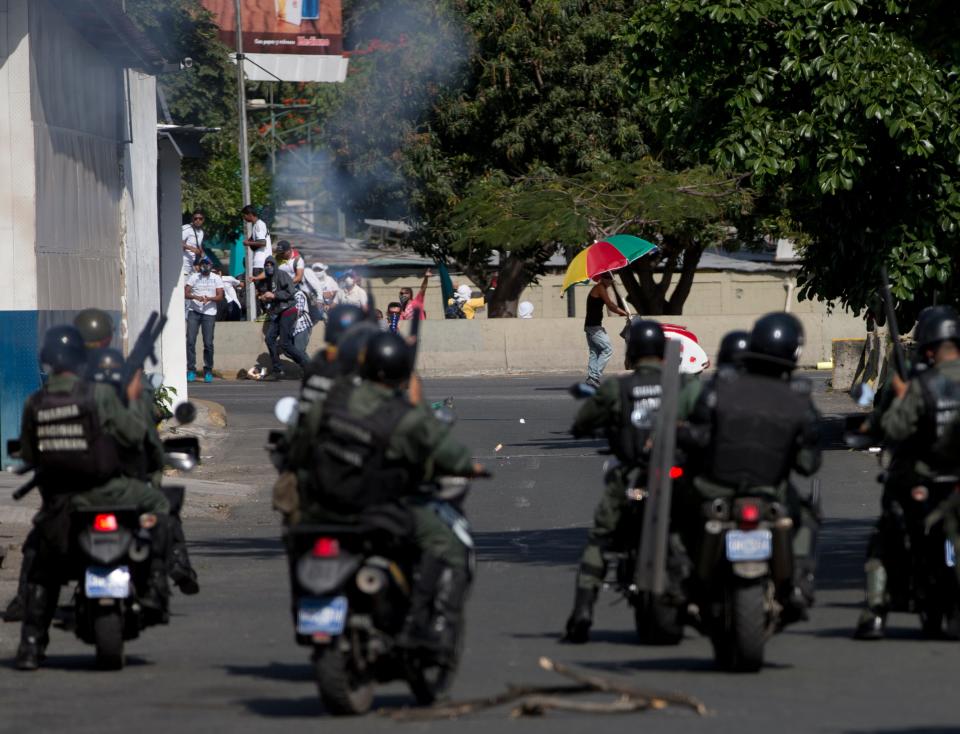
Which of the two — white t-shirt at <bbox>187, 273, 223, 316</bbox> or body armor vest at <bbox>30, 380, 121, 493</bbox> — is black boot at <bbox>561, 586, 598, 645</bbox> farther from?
white t-shirt at <bbox>187, 273, 223, 316</bbox>

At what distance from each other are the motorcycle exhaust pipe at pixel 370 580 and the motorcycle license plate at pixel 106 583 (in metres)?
1.69

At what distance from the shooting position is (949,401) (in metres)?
8.94

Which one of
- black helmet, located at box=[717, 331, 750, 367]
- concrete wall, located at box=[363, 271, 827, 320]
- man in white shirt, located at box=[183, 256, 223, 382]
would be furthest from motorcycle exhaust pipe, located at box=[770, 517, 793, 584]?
concrete wall, located at box=[363, 271, 827, 320]

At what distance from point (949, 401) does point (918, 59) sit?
8.63 metres

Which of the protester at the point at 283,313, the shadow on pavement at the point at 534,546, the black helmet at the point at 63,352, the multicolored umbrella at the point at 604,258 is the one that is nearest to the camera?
the black helmet at the point at 63,352

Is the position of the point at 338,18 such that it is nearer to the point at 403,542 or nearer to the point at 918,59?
the point at 918,59

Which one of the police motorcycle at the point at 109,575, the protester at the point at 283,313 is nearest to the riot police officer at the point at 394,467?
the police motorcycle at the point at 109,575

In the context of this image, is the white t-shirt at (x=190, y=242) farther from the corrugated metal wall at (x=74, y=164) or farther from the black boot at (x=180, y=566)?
the black boot at (x=180, y=566)

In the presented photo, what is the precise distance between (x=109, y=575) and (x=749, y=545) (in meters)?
2.75

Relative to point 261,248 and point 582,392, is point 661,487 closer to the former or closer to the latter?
point 582,392

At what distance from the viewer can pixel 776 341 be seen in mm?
8547

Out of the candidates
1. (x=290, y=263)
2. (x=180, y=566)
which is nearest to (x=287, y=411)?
(x=180, y=566)

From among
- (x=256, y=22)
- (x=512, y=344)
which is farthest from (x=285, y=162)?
(x=512, y=344)

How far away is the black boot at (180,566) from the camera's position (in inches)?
414
